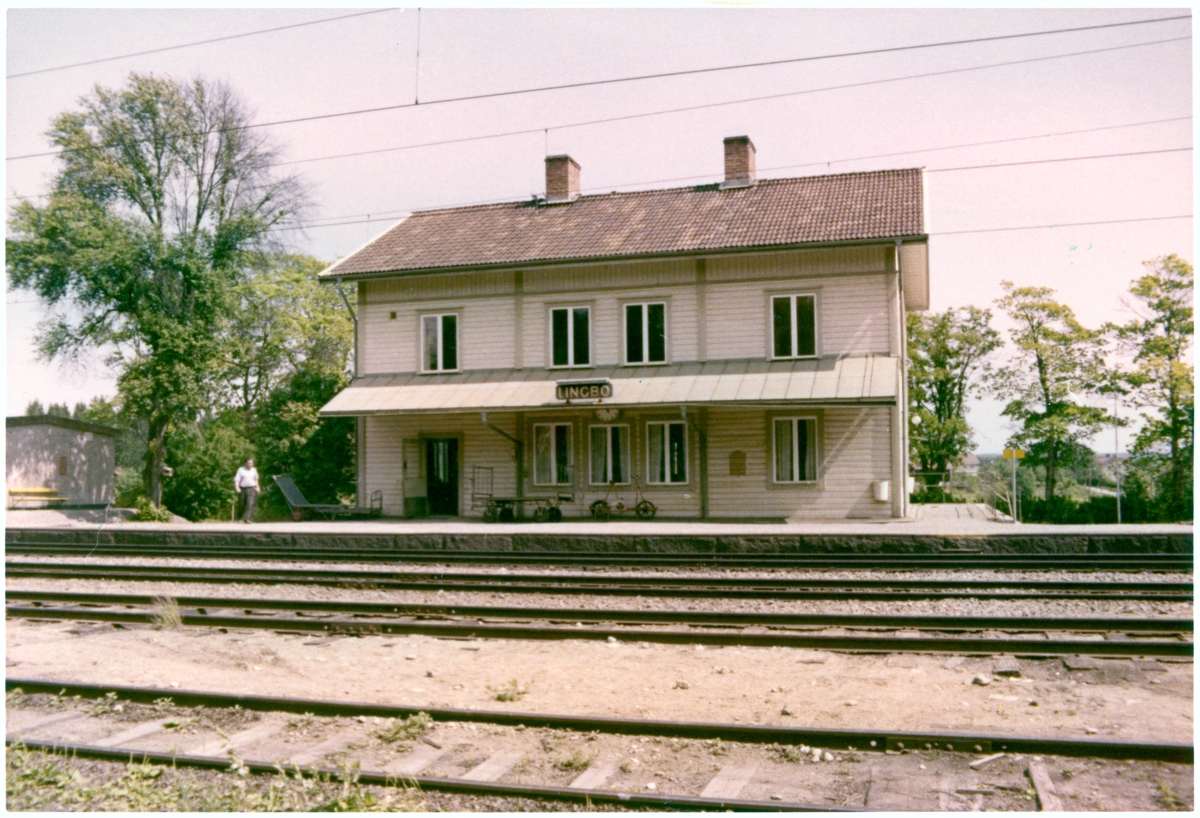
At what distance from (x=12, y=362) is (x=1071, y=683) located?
9.41m

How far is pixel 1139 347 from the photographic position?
65.5 ft

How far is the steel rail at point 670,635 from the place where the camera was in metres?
7.91

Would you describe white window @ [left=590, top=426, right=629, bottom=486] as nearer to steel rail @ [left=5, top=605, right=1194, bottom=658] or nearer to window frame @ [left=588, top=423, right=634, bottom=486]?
window frame @ [left=588, top=423, right=634, bottom=486]

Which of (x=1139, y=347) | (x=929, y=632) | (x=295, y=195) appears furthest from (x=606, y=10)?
(x=295, y=195)

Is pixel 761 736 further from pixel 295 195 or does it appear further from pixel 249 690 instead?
pixel 295 195

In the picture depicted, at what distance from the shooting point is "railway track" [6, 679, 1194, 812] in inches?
193

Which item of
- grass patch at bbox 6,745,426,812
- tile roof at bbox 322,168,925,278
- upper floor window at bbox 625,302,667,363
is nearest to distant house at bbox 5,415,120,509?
tile roof at bbox 322,168,925,278

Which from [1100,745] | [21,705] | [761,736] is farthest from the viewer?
[21,705]

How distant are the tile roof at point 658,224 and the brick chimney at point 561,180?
45 cm

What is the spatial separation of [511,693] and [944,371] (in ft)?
144

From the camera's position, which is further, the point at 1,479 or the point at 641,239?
the point at 641,239

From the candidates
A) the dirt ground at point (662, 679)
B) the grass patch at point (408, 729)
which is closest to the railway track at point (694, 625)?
the dirt ground at point (662, 679)

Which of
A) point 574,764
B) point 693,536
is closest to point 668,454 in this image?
point 693,536

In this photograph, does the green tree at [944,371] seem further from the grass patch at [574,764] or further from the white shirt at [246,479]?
the grass patch at [574,764]
